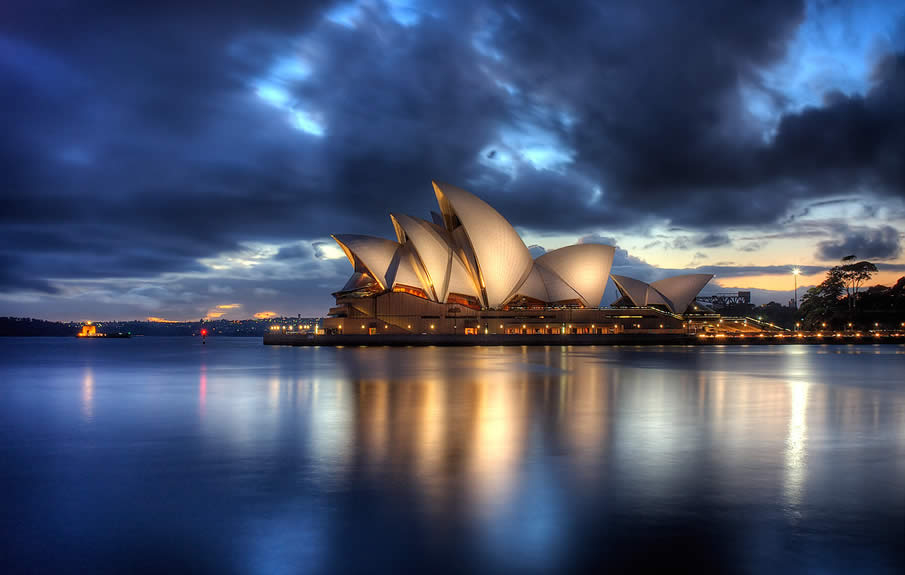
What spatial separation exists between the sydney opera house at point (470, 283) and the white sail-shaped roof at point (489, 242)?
0.11m

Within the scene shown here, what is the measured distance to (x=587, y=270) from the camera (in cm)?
7881

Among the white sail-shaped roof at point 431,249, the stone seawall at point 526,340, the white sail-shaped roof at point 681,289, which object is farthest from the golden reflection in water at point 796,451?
the white sail-shaped roof at point 681,289

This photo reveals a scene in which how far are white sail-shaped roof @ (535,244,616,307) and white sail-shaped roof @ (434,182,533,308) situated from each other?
7376 millimetres

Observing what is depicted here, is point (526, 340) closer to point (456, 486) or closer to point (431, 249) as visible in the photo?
point (431, 249)

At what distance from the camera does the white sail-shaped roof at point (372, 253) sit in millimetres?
72500

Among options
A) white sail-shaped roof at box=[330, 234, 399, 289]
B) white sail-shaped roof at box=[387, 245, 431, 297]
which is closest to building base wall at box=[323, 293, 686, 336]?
white sail-shaped roof at box=[387, 245, 431, 297]

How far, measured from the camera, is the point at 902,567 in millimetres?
5504

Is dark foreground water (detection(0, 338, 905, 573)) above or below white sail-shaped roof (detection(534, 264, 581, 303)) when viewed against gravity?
below

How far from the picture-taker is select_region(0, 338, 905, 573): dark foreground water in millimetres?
5902

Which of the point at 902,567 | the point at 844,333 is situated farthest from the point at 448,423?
the point at 844,333

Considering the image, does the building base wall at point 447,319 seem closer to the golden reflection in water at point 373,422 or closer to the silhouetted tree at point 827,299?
the silhouetted tree at point 827,299

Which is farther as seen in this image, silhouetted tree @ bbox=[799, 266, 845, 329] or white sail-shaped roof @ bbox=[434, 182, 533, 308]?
silhouetted tree @ bbox=[799, 266, 845, 329]

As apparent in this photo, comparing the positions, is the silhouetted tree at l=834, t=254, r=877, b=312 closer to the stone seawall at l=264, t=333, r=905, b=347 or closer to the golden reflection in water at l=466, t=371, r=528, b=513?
the stone seawall at l=264, t=333, r=905, b=347

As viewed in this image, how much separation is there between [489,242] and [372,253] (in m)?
14.4
